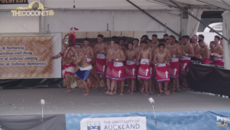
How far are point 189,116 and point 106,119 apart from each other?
1.42 meters

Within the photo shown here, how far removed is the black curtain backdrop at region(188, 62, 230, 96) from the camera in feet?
20.5

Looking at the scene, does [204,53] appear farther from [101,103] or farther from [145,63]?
[101,103]

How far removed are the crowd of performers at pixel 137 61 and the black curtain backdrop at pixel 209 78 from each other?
0.27 metres

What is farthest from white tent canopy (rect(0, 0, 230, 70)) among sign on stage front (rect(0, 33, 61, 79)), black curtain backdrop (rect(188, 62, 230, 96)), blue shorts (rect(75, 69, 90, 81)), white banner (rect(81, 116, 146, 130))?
white banner (rect(81, 116, 146, 130))

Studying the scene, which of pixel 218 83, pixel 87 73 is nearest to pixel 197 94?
pixel 218 83

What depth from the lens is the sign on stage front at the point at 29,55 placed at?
8000 mm

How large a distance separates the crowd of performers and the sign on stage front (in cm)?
95

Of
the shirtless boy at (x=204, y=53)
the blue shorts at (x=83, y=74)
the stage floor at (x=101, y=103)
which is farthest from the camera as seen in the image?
the shirtless boy at (x=204, y=53)

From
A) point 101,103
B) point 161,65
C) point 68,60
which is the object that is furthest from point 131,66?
point 101,103

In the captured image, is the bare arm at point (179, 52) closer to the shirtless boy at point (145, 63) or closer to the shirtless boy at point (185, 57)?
the shirtless boy at point (185, 57)

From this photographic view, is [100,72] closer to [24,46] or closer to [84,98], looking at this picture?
[84,98]

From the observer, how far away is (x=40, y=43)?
26.7 feet

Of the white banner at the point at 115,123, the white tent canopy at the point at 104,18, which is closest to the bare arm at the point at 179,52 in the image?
the white tent canopy at the point at 104,18

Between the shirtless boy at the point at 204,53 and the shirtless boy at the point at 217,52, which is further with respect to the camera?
the shirtless boy at the point at 217,52
